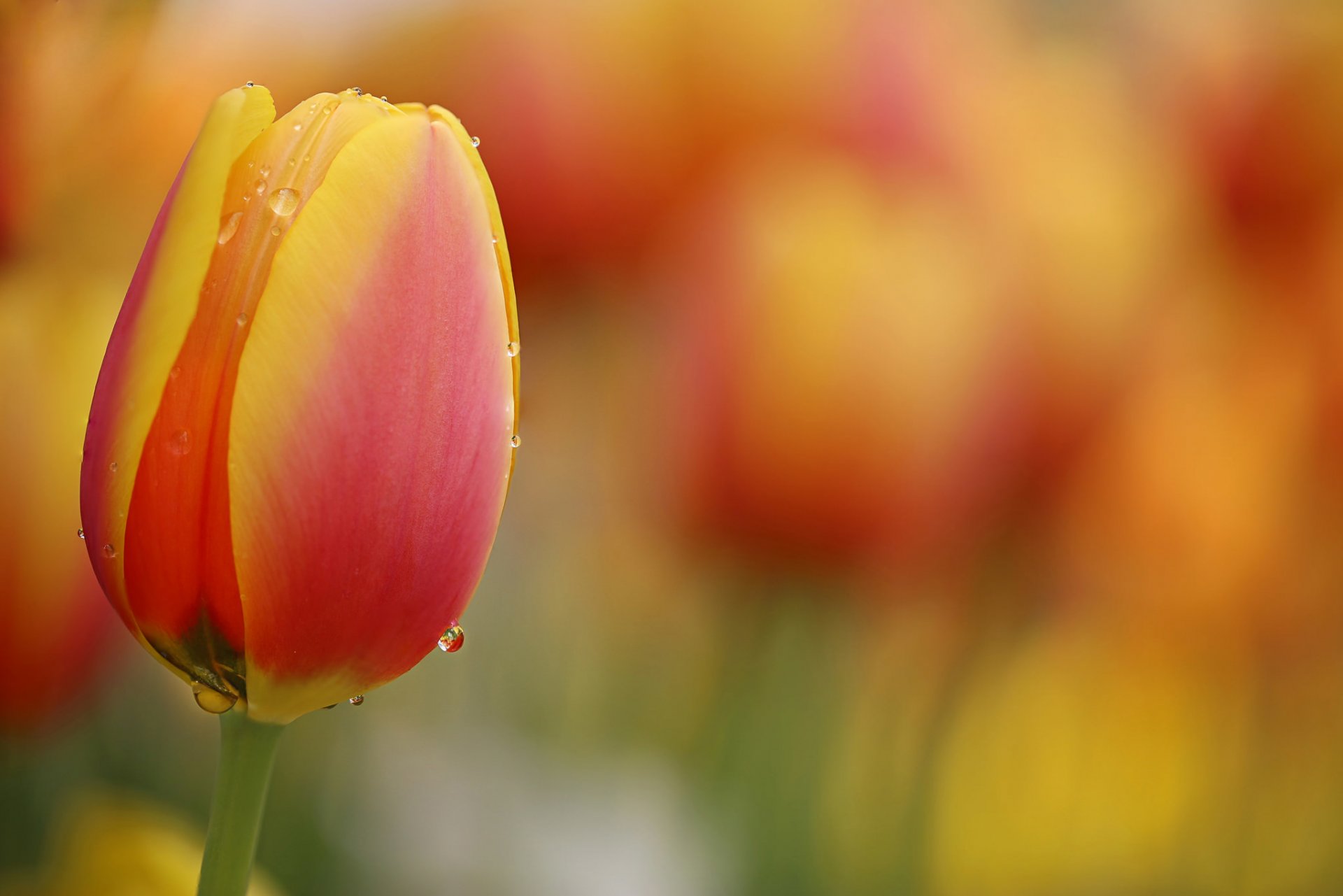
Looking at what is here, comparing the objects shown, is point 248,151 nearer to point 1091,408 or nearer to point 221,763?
point 221,763

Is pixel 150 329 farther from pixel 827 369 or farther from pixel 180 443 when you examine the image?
pixel 827 369

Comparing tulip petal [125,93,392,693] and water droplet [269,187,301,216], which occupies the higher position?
water droplet [269,187,301,216]

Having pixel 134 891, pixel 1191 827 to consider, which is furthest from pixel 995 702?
pixel 134 891

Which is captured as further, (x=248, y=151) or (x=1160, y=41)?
(x=1160, y=41)

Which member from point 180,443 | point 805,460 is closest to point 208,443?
point 180,443

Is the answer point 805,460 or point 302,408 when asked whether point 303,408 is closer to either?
point 302,408

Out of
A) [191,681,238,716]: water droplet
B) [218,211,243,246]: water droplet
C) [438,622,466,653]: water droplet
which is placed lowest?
[191,681,238,716]: water droplet
